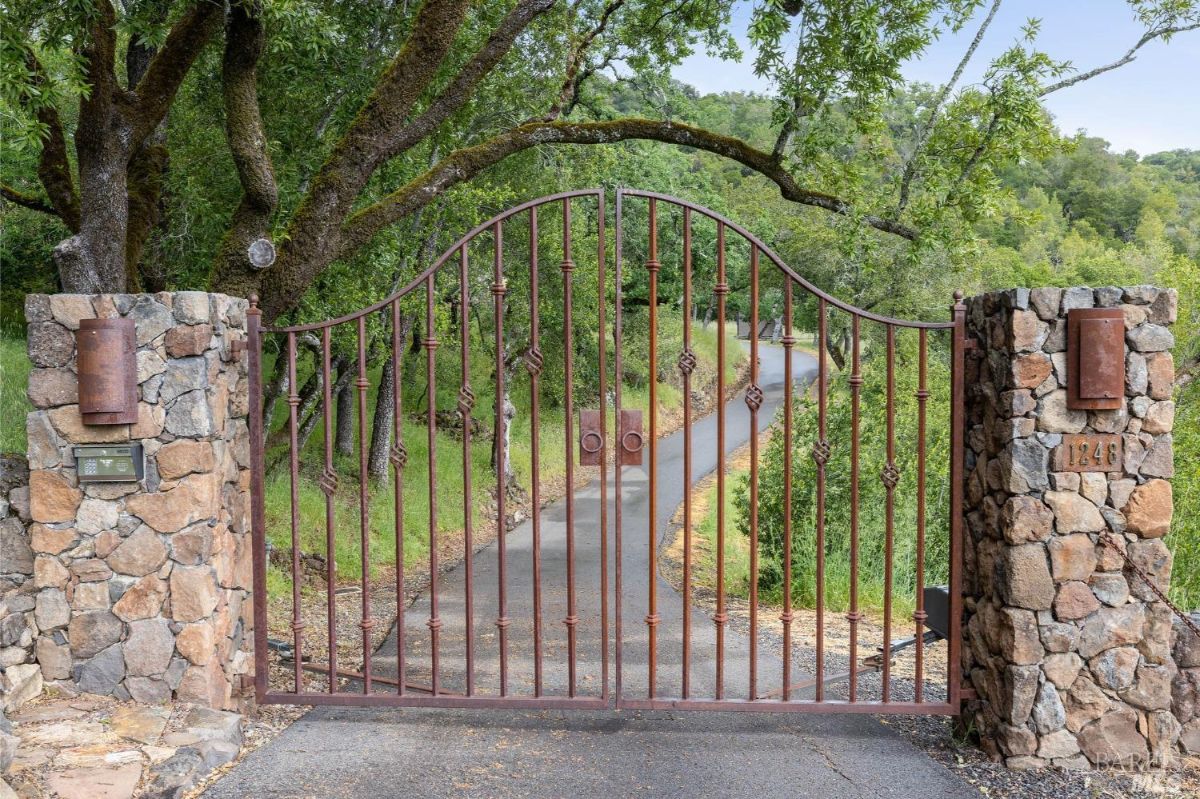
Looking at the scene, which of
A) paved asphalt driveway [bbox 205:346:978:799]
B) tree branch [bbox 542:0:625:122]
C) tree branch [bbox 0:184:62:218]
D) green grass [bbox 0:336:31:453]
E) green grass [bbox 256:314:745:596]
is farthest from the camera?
green grass [bbox 256:314:745:596]

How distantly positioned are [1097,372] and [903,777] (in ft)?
6.02

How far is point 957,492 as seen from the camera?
3.98m

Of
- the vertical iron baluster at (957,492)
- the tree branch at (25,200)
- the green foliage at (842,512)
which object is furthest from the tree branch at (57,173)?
the vertical iron baluster at (957,492)

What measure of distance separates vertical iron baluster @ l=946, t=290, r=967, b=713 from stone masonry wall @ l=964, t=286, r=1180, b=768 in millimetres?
161

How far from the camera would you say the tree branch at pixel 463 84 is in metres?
5.61

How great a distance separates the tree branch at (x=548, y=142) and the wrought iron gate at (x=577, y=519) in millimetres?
612

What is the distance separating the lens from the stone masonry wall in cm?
372

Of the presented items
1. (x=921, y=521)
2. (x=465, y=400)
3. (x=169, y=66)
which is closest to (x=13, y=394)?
(x=169, y=66)

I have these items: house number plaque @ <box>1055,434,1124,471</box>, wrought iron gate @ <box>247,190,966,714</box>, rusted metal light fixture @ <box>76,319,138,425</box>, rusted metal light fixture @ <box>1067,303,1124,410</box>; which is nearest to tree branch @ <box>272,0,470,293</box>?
wrought iron gate @ <box>247,190,966,714</box>

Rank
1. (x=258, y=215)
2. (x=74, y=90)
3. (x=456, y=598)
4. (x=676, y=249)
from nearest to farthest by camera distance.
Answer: (x=74, y=90)
(x=258, y=215)
(x=456, y=598)
(x=676, y=249)

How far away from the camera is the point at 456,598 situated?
7.55 meters

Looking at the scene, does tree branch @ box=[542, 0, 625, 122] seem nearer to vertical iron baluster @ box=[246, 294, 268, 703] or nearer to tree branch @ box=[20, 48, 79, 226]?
tree branch @ box=[20, 48, 79, 226]

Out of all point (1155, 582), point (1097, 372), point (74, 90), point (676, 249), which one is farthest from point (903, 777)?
point (676, 249)

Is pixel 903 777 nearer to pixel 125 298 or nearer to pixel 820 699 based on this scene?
pixel 820 699
